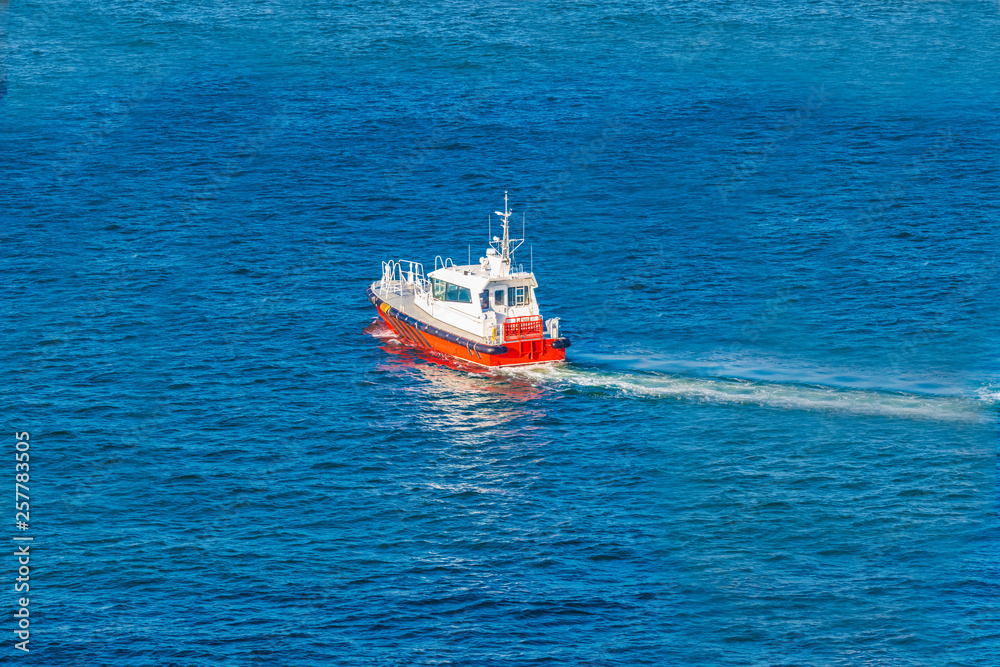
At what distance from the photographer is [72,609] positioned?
69812 millimetres

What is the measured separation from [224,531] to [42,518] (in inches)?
382

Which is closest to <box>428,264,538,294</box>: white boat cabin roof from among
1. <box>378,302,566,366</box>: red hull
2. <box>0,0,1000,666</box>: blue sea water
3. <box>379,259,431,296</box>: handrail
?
<box>379,259,431,296</box>: handrail

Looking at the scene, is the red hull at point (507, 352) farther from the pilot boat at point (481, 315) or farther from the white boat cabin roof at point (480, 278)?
the white boat cabin roof at point (480, 278)

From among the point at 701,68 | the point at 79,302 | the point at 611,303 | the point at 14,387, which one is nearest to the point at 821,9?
the point at 701,68

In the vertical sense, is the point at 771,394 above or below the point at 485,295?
below

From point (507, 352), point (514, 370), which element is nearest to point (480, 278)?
point (507, 352)

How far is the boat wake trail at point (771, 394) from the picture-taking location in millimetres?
87812

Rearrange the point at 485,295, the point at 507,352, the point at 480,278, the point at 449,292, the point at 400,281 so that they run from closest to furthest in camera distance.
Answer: the point at 507,352 → the point at 480,278 → the point at 485,295 → the point at 449,292 → the point at 400,281

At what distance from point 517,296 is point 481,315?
3.02 m

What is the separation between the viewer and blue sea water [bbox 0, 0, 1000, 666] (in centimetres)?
7025

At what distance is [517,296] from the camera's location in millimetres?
99500

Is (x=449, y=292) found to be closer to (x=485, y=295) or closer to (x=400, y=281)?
(x=485, y=295)

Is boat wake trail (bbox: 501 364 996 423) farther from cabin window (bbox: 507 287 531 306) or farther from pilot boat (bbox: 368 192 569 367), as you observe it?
cabin window (bbox: 507 287 531 306)

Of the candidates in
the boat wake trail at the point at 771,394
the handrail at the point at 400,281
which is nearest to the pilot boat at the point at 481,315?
the handrail at the point at 400,281
